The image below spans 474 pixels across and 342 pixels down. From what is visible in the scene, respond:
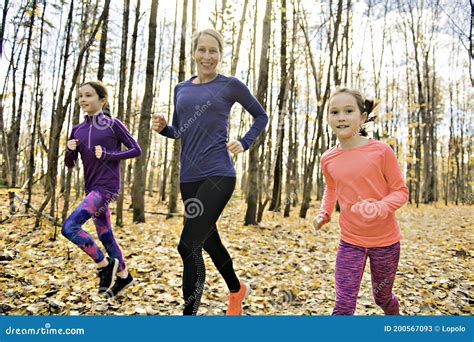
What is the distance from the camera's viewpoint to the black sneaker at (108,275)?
2.59 meters

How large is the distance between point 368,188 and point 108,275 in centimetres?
192

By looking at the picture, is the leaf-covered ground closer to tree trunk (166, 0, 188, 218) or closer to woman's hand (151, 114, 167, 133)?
woman's hand (151, 114, 167, 133)

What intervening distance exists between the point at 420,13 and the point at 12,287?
18456 millimetres

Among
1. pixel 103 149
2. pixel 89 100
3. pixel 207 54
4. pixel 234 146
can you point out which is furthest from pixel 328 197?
pixel 89 100

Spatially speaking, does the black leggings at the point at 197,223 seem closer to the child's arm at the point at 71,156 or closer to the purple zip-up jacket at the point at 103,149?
the purple zip-up jacket at the point at 103,149

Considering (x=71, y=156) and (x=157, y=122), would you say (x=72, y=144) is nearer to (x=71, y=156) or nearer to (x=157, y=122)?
(x=71, y=156)

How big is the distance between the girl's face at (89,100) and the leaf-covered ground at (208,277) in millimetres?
1485

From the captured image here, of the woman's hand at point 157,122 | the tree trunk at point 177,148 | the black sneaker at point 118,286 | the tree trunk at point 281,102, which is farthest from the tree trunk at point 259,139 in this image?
the black sneaker at point 118,286

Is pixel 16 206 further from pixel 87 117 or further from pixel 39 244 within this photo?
pixel 87 117

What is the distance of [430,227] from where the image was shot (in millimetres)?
8523

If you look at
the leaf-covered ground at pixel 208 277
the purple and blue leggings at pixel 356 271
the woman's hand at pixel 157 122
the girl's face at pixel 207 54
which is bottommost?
the leaf-covered ground at pixel 208 277

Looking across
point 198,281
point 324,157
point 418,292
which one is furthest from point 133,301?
point 418,292

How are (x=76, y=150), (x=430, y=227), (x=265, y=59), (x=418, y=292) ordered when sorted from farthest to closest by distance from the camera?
(x=430, y=227) → (x=265, y=59) → (x=418, y=292) → (x=76, y=150)

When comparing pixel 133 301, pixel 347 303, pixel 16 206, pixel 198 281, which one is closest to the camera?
pixel 347 303
